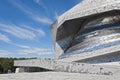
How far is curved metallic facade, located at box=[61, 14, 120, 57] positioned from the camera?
41.2 feet

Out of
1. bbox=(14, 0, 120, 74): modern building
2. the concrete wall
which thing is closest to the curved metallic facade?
bbox=(14, 0, 120, 74): modern building

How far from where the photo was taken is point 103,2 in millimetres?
12672

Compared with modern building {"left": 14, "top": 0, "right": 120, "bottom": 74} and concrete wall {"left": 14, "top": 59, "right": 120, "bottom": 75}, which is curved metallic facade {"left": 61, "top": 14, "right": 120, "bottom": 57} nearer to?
modern building {"left": 14, "top": 0, "right": 120, "bottom": 74}

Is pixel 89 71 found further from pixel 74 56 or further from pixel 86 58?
pixel 74 56

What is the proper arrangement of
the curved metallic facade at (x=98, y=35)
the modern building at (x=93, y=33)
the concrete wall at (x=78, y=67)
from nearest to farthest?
the concrete wall at (x=78, y=67) → the modern building at (x=93, y=33) → the curved metallic facade at (x=98, y=35)

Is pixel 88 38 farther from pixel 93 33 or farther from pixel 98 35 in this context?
pixel 98 35

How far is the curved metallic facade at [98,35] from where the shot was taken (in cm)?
1255

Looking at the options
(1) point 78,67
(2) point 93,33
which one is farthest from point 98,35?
(1) point 78,67

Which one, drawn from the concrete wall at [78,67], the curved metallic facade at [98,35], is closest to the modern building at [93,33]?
the curved metallic facade at [98,35]

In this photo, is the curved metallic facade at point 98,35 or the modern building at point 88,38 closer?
the modern building at point 88,38

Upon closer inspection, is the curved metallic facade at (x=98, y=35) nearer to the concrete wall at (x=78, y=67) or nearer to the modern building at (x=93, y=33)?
the modern building at (x=93, y=33)

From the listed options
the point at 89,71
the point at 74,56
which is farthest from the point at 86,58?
the point at 89,71

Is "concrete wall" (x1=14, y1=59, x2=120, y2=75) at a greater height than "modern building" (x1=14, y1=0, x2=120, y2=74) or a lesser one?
lesser

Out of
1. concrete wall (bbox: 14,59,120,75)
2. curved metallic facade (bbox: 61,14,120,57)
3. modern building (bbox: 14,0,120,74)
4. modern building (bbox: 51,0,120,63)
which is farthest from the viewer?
curved metallic facade (bbox: 61,14,120,57)
